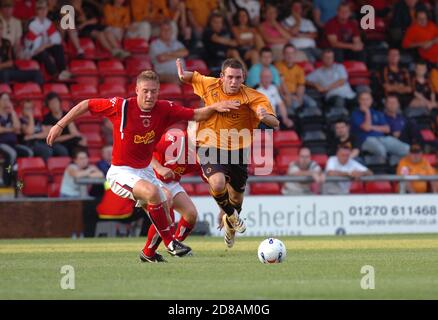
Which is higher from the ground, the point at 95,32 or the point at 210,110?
the point at 95,32

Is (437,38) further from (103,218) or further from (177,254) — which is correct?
(177,254)

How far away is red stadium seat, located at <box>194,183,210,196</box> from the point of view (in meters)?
21.4

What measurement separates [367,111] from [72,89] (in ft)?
19.1

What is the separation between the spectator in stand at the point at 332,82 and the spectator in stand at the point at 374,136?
731 mm

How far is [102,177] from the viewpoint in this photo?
67.6ft

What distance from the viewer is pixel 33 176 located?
810 inches

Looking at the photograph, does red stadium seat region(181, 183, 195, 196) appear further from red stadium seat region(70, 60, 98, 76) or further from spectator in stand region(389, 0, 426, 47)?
spectator in stand region(389, 0, 426, 47)

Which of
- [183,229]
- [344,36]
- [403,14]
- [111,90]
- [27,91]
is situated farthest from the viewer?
[403,14]

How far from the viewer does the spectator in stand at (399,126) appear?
2323 centimetres

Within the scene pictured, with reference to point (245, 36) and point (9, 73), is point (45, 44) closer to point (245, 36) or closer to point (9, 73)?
point (9, 73)

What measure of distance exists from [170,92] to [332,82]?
338cm

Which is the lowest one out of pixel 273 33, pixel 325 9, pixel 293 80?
pixel 293 80

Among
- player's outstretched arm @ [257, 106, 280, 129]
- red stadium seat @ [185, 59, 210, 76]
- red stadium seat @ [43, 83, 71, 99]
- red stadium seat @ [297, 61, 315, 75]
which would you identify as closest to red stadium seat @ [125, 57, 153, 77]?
red stadium seat @ [185, 59, 210, 76]

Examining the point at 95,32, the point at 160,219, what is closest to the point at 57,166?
the point at 95,32
